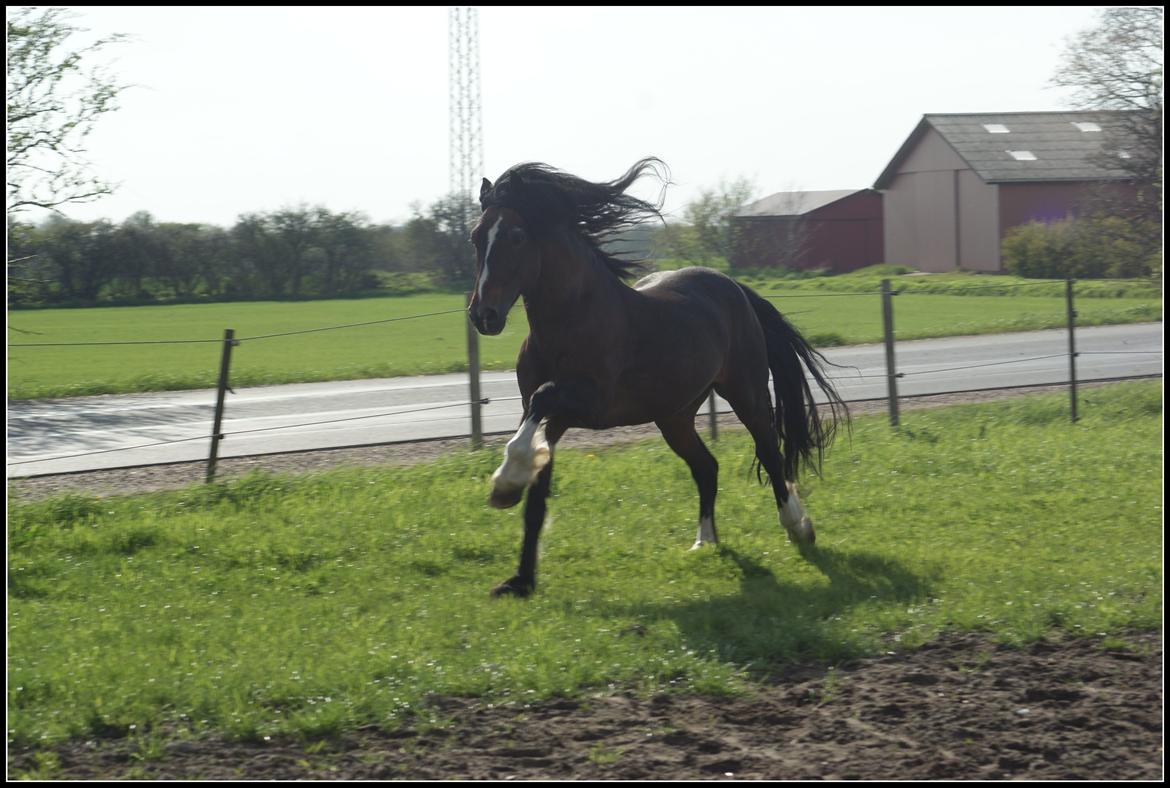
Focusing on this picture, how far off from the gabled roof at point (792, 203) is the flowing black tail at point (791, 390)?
1918 inches

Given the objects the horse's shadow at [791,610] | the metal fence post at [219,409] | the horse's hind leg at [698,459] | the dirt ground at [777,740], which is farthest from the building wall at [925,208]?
the dirt ground at [777,740]

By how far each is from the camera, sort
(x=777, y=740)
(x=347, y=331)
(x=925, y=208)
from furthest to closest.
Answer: (x=925, y=208) < (x=347, y=331) < (x=777, y=740)

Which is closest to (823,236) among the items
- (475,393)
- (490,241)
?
(475,393)

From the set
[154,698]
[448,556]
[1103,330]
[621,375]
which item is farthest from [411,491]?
[1103,330]

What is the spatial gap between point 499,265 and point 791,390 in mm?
3179

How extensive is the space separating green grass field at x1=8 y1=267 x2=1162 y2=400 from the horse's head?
1077cm

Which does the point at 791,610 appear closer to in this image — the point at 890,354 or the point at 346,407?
the point at 890,354

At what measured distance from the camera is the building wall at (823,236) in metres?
54.7

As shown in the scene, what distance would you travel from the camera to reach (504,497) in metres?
6.50

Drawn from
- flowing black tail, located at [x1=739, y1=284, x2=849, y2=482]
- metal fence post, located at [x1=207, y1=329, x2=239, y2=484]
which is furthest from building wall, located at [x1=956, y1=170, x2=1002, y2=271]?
metal fence post, located at [x1=207, y1=329, x2=239, y2=484]

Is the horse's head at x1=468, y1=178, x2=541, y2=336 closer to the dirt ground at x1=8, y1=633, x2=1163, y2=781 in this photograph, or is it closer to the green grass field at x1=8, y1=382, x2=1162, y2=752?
the green grass field at x1=8, y1=382, x2=1162, y2=752

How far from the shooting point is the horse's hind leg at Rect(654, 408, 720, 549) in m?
8.05

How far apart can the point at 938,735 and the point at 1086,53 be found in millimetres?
27085

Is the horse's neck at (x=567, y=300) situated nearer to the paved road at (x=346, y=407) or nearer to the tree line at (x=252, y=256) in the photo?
the paved road at (x=346, y=407)
